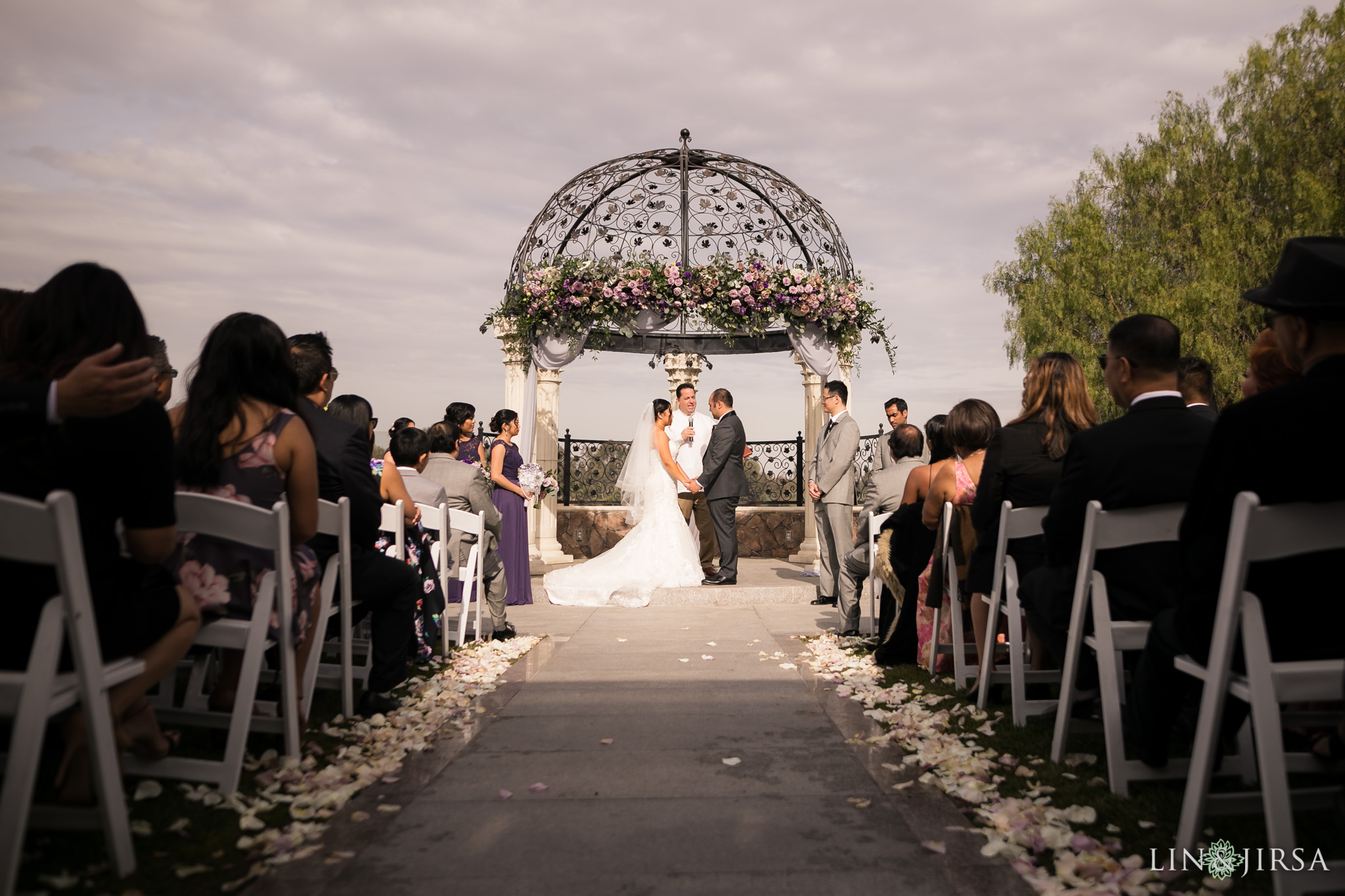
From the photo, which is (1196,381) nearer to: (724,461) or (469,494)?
(469,494)

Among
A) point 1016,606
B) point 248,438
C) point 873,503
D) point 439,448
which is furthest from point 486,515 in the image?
point 1016,606

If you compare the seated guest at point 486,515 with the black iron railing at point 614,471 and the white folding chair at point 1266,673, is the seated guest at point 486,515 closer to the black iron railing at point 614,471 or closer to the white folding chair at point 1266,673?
the white folding chair at point 1266,673

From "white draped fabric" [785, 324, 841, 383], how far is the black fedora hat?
8.62 meters

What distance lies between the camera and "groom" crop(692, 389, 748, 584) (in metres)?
10.2

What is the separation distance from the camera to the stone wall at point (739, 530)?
13438 mm

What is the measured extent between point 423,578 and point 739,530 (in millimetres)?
8698

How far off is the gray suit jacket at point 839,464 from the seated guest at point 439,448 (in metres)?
3.39

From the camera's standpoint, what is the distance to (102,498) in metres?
2.48

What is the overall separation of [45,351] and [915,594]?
15.0ft

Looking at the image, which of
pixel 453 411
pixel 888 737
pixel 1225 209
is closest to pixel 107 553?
pixel 888 737

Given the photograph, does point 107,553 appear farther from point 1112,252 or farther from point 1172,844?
point 1112,252

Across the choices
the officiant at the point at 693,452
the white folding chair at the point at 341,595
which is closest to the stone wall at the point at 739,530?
the officiant at the point at 693,452

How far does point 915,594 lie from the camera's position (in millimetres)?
5676

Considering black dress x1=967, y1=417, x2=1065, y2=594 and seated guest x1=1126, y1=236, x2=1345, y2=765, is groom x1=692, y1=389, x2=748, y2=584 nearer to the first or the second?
black dress x1=967, y1=417, x2=1065, y2=594
